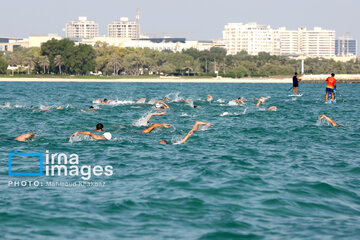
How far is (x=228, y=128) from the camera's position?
1110 inches

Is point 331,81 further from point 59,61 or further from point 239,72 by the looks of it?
point 239,72

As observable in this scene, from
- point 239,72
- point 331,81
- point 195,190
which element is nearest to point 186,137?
point 195,190

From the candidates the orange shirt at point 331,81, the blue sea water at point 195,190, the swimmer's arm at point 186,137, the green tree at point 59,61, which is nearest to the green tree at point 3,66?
the green tree at point 59,61

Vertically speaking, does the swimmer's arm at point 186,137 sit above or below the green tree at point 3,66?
below

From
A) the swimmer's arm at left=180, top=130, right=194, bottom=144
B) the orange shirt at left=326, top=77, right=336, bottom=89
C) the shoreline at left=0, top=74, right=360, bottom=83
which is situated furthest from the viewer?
the shoreline at left=0, top=74, right=360, bottom=83

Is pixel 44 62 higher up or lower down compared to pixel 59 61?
lower down

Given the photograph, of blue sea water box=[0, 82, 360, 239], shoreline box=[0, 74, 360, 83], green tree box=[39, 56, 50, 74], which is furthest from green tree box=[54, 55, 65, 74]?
blue sea water box=[0, 82, 360, 239]

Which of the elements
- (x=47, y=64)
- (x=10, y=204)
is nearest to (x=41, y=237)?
(x=10, y=204)

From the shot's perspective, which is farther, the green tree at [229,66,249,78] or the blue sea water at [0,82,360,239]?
the green tree at [229,66,249,78]

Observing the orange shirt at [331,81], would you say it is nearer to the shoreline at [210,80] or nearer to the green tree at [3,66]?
the shoreline at [210,80]

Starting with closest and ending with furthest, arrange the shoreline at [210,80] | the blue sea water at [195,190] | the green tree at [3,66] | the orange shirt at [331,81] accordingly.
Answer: the blue sea water at [195,190] → the orange shirt at [331,81] → the shoreline at [210,80] → the green tree at [3,66]

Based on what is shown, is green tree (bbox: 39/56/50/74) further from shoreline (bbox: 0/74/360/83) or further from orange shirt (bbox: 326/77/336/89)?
orange shirt (bbox: 326/77/336/89)

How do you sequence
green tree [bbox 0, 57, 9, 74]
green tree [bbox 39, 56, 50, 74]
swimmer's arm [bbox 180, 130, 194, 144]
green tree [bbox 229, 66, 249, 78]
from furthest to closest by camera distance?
green tree [bbox 229, 66, 249, 78] → green tree [bbox 39, 56, 50, 74] → green tree [bbox 0, 57, 9, 74] → swimmer's arm [bbox 180, 130, 194, 144]

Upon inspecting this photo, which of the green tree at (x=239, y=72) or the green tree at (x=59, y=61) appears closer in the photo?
the green tree at (x=59, y=61)
